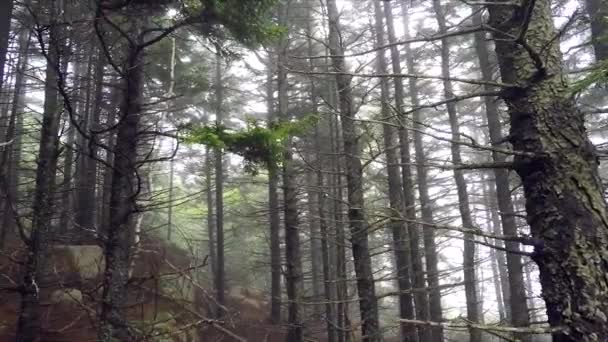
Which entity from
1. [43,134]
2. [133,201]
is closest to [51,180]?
[43,134]

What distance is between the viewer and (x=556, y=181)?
296cm

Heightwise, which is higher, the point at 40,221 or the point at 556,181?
the point at 40,221

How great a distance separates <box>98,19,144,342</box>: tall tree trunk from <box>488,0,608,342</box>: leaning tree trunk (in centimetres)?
460

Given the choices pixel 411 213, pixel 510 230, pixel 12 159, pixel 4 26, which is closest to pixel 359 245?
pixel 411 213

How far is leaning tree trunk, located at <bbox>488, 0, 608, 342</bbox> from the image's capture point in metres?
2.66

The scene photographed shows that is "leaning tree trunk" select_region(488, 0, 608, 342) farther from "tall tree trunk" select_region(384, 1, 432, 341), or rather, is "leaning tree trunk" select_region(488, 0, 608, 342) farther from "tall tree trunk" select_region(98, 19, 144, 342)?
"tall tree trunk" select_region(384, 1, 432, 341)

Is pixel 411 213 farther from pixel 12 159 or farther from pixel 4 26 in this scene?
pixel 12 159

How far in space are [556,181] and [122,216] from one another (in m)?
5.49

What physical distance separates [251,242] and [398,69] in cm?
1767

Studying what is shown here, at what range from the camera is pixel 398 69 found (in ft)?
50.3

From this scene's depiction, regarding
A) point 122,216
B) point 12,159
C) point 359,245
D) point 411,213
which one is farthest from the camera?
point 12,159

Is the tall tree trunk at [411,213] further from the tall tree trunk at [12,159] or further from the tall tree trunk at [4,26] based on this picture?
the tall tree trunk at [4,26]

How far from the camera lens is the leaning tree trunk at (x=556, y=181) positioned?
2.66 m

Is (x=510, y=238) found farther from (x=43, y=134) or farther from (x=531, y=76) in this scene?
(x=43, y=134)
